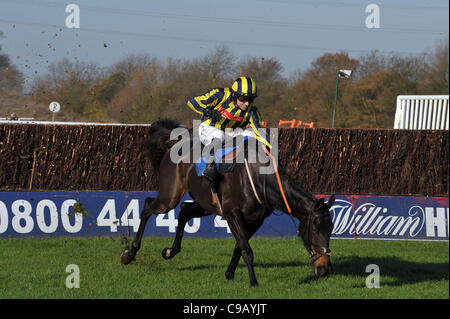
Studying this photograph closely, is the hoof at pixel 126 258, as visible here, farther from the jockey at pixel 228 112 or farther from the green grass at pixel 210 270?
the jockey at pixel 228 112

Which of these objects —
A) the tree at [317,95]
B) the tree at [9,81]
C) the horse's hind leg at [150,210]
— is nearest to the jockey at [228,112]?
the horse's hind leg at [150,210]

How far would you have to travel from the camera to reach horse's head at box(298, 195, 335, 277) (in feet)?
23.7

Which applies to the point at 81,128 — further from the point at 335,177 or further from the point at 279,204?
the point at 279,204

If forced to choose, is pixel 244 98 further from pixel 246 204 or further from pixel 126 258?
pixel 126 258

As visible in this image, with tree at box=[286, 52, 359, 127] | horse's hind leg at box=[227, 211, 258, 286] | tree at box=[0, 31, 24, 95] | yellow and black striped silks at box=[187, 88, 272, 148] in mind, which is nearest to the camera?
horse's hind leg at box=[227, 211, 258, 286]

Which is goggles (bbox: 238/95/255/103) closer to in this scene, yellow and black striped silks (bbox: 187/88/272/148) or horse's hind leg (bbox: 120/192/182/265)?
yellow and black striped silks (bbox: 187/88/272/148)

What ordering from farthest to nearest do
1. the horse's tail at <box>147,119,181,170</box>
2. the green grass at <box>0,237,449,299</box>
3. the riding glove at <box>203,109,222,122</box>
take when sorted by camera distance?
the horse's tail at <box>147,119,181,170</box>
the riding glove at <box>203,109,222,122</box>
the green grass at <box>0,237,449,299</box>

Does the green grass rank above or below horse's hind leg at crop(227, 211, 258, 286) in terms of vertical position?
below

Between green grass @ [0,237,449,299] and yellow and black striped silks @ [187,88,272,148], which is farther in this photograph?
yellow and black striped silks @ [187,88,272,148]

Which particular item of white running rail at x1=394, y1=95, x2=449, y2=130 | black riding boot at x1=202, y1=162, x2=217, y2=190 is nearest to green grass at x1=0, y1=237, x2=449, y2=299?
black riding boot at x1=202, y1=162, x2=217, y2=190

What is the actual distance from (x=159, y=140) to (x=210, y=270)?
Answer: 7.73 ft

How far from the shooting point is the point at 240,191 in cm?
809

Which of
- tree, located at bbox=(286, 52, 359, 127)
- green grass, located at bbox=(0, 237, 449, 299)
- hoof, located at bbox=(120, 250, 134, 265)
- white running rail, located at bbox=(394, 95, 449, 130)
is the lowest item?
green grass, located at bbox=(0, 237, 449, 299)
